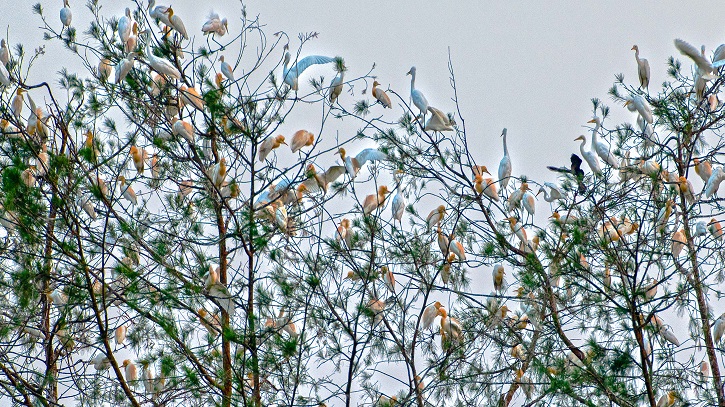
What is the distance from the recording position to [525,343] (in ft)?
16.9

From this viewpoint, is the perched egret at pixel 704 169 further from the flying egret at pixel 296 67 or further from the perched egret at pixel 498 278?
the flying egret at pixel 296 67

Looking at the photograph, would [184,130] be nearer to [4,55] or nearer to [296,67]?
[296,67]

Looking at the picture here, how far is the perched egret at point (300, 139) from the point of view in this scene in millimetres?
5242

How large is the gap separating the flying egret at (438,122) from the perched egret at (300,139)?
0.78m

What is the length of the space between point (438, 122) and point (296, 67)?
1116mm

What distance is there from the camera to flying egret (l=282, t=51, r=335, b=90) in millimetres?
5016

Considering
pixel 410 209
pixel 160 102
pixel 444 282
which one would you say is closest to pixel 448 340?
pixel 444 282

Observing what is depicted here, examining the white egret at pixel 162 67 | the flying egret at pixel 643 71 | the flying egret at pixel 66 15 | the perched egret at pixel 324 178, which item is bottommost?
the perched egret at pixel 324 178

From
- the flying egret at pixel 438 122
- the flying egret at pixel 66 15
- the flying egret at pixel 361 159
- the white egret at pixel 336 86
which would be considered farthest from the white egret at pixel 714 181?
the flying egret at pixel 66 15

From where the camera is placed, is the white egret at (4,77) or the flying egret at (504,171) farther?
the flying egret at (504,171)

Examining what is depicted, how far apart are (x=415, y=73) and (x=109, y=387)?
3.44 meters

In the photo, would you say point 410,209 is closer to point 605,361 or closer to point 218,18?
point 605,361

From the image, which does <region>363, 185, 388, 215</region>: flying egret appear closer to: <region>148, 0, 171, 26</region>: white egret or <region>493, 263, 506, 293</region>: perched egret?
<region>493, 263, 506, 293</region>: perched egret

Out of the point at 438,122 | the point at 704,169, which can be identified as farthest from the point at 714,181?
the point at 438,122
